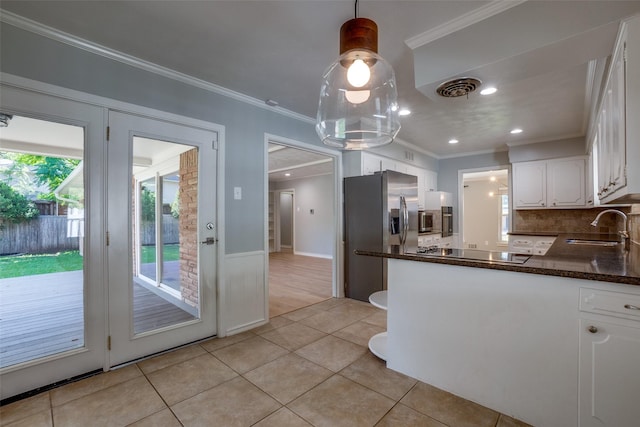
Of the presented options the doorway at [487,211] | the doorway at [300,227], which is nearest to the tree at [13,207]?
the doorway at [300,227]

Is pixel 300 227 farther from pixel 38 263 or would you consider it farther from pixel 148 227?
pixel 38 263

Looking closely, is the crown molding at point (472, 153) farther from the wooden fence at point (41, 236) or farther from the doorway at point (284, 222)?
the wooden fence at point (41, 236)

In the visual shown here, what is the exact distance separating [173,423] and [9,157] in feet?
6.66

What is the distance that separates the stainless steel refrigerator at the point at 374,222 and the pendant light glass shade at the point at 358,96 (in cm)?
222

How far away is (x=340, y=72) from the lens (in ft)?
4.75

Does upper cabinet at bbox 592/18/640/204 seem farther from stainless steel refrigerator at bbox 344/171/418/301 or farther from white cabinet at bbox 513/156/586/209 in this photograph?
white cabinet at bbox 513/156/586/209

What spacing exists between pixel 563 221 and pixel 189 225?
5693mm

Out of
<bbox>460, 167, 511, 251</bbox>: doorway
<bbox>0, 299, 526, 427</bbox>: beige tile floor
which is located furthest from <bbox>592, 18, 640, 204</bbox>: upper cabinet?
<bbox>460, 167, 511, 251</bbox>: doorway

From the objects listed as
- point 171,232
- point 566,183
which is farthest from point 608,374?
point 566,183

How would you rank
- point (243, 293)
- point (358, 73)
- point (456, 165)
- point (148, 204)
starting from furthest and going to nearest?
point (456, 165) < point (243, 293) < point (148, 204) < point (358, 73)

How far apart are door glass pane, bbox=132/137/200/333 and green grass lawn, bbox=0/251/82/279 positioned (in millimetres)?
426

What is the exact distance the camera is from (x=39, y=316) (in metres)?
2.06

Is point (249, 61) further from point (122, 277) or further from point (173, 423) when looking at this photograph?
point (173, 423)

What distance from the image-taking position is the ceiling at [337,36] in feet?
5.33
